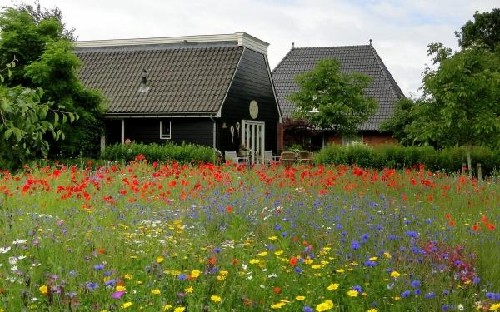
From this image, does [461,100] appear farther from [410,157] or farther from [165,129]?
[165,129]

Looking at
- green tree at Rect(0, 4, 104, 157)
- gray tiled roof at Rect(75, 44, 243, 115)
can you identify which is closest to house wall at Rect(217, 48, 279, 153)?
gray tiled roof at Rect(75, 44, 243, 115)

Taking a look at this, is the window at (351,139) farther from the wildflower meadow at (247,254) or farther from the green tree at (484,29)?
the wildflower meadow at (247,254)

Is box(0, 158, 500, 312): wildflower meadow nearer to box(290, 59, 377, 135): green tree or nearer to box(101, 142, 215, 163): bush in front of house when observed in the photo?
box(101, 142, 215, 163): bush in front of house

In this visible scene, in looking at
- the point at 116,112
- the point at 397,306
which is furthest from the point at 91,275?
the point at 116,112

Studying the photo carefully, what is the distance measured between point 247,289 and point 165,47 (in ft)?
89.6

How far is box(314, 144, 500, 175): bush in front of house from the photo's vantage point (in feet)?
66.5

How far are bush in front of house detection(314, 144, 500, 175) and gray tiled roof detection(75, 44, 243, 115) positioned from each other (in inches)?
283

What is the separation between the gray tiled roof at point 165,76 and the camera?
2766 cm

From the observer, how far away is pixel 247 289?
16.1 feet

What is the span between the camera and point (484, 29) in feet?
139

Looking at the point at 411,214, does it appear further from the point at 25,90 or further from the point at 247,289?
the point at 25,90

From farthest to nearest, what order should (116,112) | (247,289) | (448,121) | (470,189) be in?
(116,112) → (448,121) → (470,189) → (247,289)

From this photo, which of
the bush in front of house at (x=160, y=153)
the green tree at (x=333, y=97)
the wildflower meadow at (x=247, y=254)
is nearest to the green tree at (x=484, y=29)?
the green tree at (x=333, y=97)

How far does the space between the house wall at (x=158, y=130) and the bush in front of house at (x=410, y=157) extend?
6879mm
